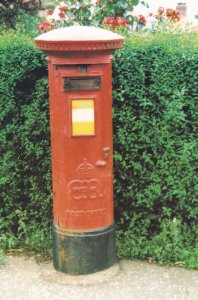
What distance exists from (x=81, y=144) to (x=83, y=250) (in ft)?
2.72

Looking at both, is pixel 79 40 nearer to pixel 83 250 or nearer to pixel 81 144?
pixel 81 144

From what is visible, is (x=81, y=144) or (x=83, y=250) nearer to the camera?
(x=81, y=144)

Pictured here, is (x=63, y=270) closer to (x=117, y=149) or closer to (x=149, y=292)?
(x=149, y=292)

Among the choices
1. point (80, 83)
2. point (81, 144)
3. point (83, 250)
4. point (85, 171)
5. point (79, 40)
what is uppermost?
point (79, 40)

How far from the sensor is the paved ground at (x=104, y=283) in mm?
4375

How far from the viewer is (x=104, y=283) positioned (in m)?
4.54

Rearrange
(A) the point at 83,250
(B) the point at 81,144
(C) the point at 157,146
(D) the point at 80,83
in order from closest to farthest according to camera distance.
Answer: (D) the point at 80,83 < (B) the point at 81,144 < (A) the point at 83,250 < (C) the point at 157,146

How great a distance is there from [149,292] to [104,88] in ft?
5.05

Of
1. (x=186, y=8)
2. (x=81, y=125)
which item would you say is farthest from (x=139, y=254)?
(x=186, y=8)

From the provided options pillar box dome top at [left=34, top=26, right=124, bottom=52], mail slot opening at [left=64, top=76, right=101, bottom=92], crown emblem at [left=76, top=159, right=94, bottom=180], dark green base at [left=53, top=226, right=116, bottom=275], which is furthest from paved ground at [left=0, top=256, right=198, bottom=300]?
pillar box dome top at [left=34, top=26, right=124, bottom=52]

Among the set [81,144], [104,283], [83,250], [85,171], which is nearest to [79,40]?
[81,144]

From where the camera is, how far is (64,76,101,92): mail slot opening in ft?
13.8

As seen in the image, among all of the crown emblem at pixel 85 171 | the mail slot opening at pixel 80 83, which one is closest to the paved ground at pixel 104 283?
the crown emblem at pixel 85 171

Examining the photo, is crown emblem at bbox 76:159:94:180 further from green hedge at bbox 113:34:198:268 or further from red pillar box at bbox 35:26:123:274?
green hedge at bbox 113:34:198:268
